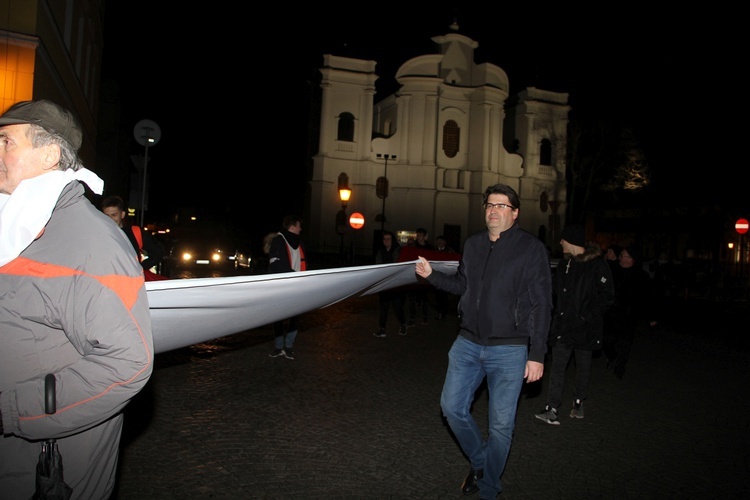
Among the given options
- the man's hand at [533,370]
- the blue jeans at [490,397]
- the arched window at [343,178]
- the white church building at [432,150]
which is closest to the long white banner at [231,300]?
the blue jeans at [490,397]

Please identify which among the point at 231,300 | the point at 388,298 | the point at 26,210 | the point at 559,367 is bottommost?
the point at 559,367

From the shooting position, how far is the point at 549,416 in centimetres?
663

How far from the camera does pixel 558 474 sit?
198 inches

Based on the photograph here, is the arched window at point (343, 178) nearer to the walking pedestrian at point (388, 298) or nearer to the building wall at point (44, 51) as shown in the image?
the building wall at point (44, 51)

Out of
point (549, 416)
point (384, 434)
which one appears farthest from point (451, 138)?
point (384, 434)

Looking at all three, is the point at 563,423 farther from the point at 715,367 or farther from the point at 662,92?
the point at 662,92

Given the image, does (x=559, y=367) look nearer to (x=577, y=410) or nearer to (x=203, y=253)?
(x=577, y=410)

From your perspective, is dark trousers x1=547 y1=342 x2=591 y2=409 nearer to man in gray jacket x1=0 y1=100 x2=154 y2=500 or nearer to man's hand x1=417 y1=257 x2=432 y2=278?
man's hand x1=417 y1=257 x2=432 y2=278

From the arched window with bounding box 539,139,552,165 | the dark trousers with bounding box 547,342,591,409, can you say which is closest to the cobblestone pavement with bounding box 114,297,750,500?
the dark trousers with bounding box 547,342,591,409

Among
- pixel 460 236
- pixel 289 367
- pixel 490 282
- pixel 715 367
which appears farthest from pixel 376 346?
pixel 460 236

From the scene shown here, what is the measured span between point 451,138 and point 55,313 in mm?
55960

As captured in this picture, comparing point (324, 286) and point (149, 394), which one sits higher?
point (324, 286)

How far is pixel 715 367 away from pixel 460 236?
45502 mm

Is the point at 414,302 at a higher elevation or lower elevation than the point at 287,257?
lower
